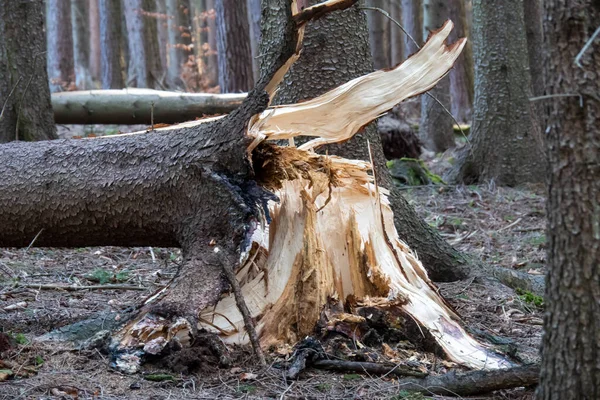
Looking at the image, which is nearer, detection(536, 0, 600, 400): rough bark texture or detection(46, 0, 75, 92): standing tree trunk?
detection(536, 0, 600, 400): rough bark texture

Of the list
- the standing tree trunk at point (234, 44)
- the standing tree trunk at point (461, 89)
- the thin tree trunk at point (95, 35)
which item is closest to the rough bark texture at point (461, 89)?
the standing tree trunk at point (461, 89)

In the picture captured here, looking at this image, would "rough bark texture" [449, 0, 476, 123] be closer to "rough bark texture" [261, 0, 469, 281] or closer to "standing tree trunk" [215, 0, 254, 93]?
"standing tree trunk" [215, 0, 254, 93]

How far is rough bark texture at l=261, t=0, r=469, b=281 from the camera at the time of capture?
486 cm

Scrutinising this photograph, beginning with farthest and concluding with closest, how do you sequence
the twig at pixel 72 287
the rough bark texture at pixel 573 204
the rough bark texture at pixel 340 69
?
the rough bark texture at pixel 340 69 → the twig at pixel 72 287 → the rough bark texture at pixel 573 204

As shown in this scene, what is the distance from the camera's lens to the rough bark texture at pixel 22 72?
6016 mm

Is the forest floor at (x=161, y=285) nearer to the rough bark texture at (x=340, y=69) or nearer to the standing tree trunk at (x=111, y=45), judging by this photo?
the rough bark texture at (x=340, y=69)

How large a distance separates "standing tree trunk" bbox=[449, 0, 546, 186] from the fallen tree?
5033mm

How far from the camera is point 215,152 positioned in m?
3.62

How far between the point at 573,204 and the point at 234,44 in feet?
31.6

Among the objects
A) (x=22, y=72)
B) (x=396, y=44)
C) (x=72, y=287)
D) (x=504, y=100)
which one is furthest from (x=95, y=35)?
(x=72, y=287)

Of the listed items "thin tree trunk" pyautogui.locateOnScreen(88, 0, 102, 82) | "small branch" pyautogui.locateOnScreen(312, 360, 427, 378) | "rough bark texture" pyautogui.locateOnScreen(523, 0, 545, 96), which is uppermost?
"thin tree trunk" pyautogui.locateOnScreen(88, 0, 102, 82)

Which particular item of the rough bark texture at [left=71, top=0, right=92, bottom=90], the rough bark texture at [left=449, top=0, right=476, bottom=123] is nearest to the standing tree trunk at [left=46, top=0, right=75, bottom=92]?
the rough bark texture at [left=71, top=0, right=92, bottom=90]

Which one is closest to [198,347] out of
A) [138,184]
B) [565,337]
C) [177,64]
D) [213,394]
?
[213,394]

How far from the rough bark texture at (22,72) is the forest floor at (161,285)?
115cm
